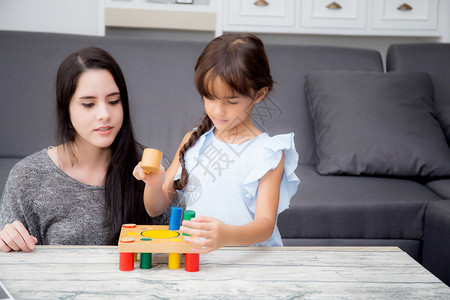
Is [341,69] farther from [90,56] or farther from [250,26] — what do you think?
[90,56]

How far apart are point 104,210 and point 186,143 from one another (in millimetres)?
276

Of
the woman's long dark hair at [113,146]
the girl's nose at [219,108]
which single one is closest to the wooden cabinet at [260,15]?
the woman's long dark hair at [113,146]

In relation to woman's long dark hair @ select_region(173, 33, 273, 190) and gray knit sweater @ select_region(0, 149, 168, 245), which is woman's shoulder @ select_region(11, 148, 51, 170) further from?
woman's long dark hair @ select_region(173, 33, 273, 190)

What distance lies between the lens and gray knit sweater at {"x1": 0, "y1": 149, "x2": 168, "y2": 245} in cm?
127

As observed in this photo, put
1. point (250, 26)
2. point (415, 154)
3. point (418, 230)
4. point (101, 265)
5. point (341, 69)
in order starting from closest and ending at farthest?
point (101, 265) < point (418, 230) < point (415, 154) < point (341, 69) < point (250, 26)

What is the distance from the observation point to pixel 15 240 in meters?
0.95

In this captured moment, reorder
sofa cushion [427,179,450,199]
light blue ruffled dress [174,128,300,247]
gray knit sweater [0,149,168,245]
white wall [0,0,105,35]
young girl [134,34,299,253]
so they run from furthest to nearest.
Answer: white wall [0,0,105,35] < sofa cushion [427,179,450,199] < gray knit sweater [0,149,168,245] < light blue ruffled dress [174,128,300,247] < young girl [134,34,299,253]

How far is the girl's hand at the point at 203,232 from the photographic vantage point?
33.4 inches

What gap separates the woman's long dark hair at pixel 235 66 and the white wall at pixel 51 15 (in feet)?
5.99

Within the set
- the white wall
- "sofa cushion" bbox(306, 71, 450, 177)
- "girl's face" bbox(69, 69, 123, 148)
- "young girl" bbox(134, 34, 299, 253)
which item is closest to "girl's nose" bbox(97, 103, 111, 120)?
"girl's face" bbox(69, 69, 123, 148)

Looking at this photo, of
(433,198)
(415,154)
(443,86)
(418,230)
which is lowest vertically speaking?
(418,230)

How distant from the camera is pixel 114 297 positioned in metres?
0.77

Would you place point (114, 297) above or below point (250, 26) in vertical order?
below

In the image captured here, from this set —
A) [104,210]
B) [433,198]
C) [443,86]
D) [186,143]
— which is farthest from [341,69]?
[104,210]
